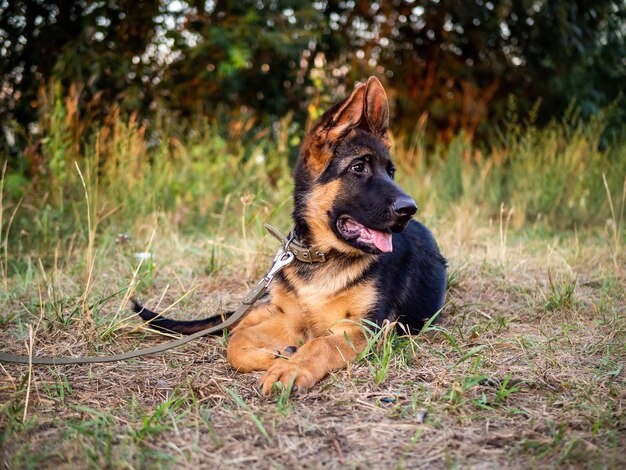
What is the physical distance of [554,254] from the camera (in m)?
5.59

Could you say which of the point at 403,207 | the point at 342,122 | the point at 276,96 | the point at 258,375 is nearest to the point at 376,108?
the point at 342,122

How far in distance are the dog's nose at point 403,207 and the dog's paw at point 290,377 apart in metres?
0.98

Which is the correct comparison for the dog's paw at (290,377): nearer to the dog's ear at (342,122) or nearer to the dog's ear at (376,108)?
the dog's ear at (342,122)

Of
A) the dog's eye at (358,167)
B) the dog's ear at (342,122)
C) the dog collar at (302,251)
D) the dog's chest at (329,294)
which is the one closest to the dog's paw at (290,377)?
the dog's chest at (329,294)

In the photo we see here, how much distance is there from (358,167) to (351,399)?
141 centimetres

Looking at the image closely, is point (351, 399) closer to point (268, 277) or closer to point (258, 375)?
point (258, 375)

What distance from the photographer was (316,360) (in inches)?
112

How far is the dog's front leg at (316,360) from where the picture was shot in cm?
271

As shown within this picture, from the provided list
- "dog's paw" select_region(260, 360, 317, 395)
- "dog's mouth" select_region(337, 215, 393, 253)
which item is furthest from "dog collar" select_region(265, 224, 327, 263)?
"dog's paw" select_region(260, 360, 317, 395)

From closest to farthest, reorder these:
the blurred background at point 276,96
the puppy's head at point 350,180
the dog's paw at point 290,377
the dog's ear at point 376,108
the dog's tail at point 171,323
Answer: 1. the dog's paw at point 290,377
2. the puppy's head at point 350,180
3. the dog's ear at point 376,108
4. the dog's tail at point 171,323
5. the blurred background at point 276,96

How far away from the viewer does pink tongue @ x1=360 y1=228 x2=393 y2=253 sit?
3336 millimetres

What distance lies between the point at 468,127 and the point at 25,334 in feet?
32.3

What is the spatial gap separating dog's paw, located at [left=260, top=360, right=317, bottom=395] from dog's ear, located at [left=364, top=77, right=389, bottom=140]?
159 cm

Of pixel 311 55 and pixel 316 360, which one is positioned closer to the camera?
pixel 316 360
